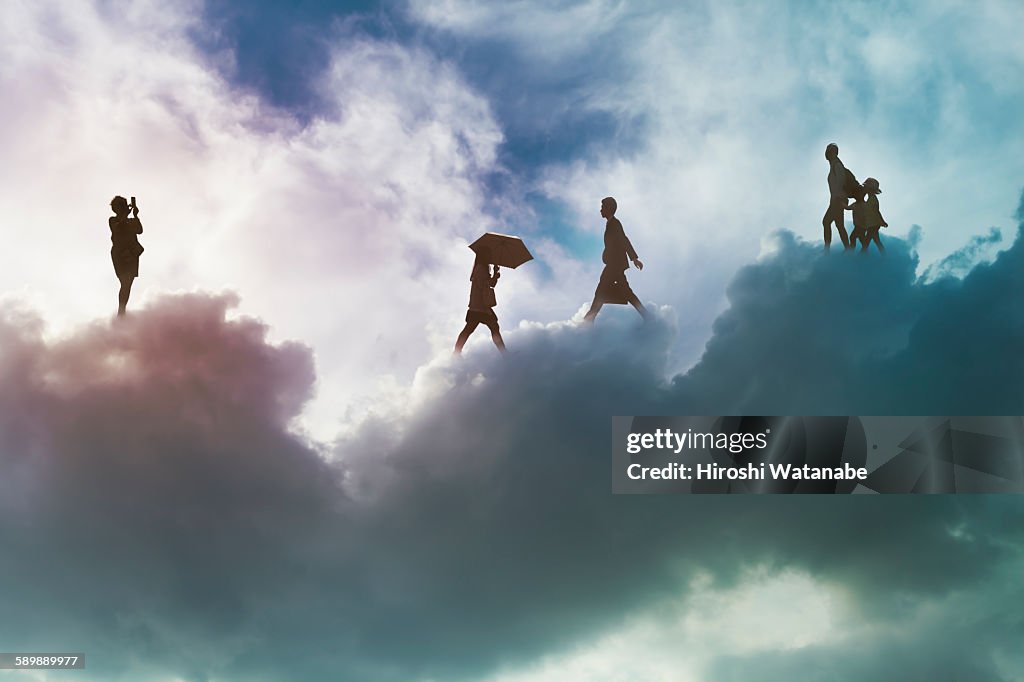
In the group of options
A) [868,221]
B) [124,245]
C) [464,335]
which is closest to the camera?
[124,245]

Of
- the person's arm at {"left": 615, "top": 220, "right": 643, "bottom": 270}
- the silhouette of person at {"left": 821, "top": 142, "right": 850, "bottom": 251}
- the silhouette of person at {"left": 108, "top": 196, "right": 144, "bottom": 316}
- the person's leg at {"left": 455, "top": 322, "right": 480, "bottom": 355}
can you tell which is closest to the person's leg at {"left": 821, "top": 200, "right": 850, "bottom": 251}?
the silhouette of person at {"left": 821, "top": 142, "right": 850, "bottom": 251}

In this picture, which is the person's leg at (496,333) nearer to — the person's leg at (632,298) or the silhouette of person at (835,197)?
the person's leg at (632,298)

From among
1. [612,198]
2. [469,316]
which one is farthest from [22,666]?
[612,198]

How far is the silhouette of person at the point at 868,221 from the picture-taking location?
1944cm

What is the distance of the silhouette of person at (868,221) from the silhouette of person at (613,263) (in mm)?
5365

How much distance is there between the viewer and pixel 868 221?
19.4m

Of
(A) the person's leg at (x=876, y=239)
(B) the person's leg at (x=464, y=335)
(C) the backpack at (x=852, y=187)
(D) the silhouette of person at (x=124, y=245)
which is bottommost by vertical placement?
(B) the person's leg at (x=464, y=335)

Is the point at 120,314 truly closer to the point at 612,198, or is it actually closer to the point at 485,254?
the point at 485,254

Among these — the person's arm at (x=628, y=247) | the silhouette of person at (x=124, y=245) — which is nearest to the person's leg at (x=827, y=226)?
the person's arm at (x=628, y=247)

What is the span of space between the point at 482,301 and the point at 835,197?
28.4 ft

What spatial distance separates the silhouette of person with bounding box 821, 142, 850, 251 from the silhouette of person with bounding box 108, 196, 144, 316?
1528cm

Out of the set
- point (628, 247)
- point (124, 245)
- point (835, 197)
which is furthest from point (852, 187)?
point (124, 245)

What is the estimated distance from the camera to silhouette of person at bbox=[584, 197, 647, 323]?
723 inches

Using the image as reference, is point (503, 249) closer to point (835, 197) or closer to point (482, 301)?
point (482, 301)
